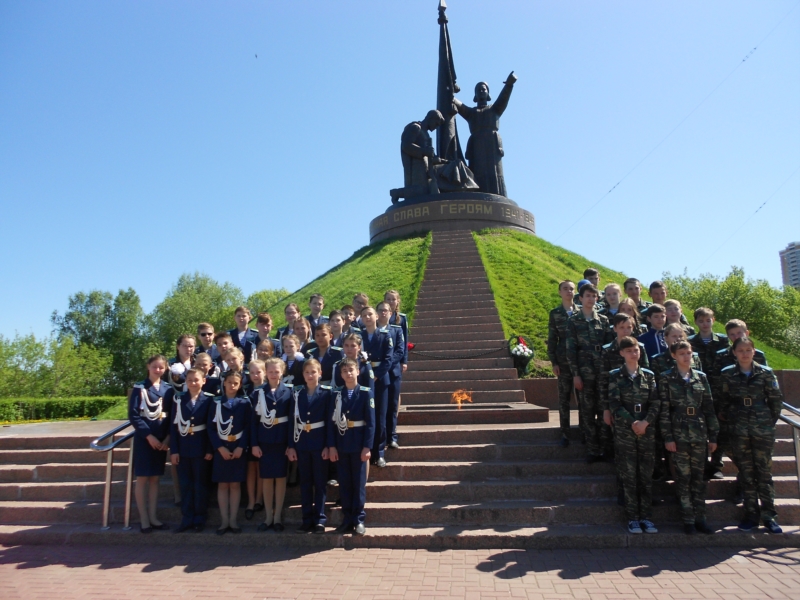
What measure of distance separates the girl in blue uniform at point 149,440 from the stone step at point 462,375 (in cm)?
576

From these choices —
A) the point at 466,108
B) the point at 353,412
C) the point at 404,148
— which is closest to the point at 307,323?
the point at 353,412

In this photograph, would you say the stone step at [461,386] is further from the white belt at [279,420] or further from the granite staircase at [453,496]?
the white belt at [279,420]

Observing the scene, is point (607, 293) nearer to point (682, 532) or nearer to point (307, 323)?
point (682, 532)

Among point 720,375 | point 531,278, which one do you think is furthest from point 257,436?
point 531,278

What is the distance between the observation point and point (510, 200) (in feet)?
75.4

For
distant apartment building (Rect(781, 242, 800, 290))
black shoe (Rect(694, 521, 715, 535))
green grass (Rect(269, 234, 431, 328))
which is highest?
distant apartment building (Rect(781, 242, 800, 290))

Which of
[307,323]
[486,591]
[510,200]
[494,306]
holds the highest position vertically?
[510,200]

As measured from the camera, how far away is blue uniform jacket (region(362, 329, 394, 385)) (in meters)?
6.55

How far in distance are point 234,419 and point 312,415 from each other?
2.80 ft

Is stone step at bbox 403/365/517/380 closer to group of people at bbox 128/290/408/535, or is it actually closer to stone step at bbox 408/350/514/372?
stone step at bbox 408/350/514/372

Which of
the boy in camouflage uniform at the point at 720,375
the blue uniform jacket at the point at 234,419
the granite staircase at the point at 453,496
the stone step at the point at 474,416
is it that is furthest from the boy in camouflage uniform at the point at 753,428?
the blue uniform jacket at the point at 234,419

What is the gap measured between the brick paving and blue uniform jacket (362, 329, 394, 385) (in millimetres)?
2060

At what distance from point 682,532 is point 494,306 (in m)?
9.44

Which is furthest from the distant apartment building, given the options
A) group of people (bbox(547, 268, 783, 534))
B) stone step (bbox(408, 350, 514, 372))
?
group of people (bbox(547, 268, 783, 534))
